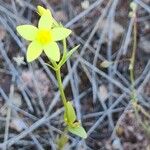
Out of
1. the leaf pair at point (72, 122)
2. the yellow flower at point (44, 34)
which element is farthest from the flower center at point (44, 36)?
the leaf pair at point (72, 122)

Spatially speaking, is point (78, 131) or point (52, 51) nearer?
point (52, 51)

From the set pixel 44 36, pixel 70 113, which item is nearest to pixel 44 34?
pixel 44 36

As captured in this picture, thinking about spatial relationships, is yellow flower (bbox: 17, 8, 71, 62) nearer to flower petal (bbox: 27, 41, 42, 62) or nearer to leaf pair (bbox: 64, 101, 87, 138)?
flower petal (bbox: 27, 41, 42, 62)

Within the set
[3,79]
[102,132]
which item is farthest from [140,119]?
[3,79]

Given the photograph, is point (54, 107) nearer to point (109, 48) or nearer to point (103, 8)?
point (109, 48)

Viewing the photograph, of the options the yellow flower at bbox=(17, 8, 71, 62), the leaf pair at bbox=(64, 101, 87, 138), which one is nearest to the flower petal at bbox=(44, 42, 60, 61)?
the yellow flower at bbox=(17, 8, 71, 62)

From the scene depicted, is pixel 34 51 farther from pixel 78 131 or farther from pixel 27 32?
pixel 78 131

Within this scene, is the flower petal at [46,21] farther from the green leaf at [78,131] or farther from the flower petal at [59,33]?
the green leaf at [78,131]
